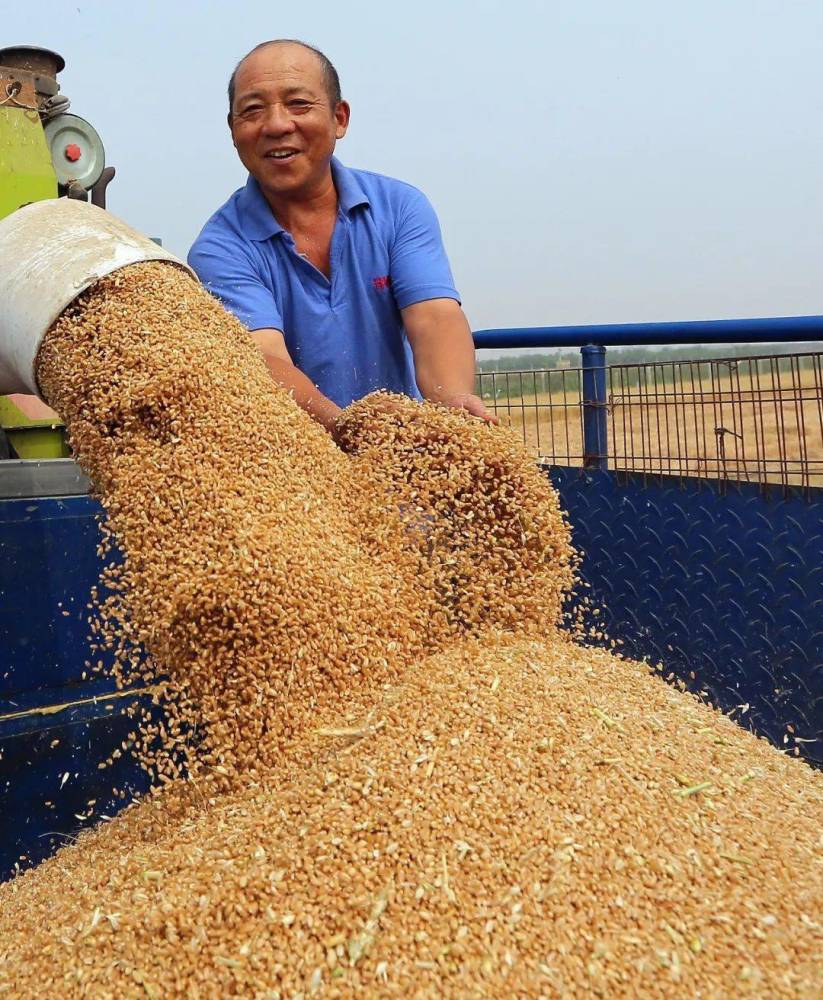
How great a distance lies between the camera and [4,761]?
8.06ft

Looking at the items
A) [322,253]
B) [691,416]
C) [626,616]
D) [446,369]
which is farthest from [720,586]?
[322,253]

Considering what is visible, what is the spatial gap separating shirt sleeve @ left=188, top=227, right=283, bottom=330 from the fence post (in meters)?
1.06

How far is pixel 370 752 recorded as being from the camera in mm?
1786

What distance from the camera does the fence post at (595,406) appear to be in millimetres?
3447

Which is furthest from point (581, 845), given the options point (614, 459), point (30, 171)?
point (30, 171)

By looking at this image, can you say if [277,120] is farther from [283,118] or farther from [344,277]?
[344,277]

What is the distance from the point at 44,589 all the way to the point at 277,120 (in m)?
1.46

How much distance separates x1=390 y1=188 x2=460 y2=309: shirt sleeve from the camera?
3102 millimetres

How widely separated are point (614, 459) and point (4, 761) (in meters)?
2.03

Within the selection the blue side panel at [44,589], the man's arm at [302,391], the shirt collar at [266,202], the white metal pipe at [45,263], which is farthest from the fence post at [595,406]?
the blue side panel at [44,589]

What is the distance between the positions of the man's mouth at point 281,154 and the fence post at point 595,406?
1.13 meters

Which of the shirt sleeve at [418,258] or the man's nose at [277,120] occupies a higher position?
the man's nose at [277,120]

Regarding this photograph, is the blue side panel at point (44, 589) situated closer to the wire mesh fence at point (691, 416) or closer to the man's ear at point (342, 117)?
the wire mesh fence at point (691, 416)

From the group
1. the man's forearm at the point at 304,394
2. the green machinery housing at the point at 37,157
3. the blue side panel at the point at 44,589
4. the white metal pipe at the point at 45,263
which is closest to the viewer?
the white metal pipe at the point at 45,263
